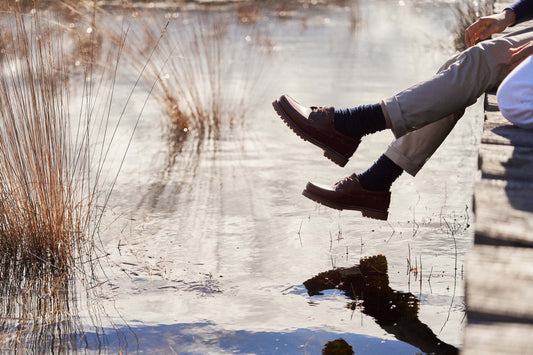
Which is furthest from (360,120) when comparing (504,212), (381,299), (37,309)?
(37,309)

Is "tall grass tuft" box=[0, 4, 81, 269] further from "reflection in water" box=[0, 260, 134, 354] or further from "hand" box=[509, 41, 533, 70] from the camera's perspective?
"hand" box=[509, 41, 533, 70]

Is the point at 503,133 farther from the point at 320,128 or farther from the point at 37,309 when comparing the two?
the point at 37,309

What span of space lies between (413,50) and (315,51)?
0.97m

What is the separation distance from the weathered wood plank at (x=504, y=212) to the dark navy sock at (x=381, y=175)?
1060mm

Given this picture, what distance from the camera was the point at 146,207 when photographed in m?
3.80

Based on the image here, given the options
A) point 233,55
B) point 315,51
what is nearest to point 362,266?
point 233,55

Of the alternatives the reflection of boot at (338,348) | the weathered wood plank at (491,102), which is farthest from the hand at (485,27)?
the reflection of boot at (338,348)

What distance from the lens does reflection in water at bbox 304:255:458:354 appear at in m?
2.43

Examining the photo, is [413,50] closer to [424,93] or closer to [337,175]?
[337,175]

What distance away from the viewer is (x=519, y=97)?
246 cm

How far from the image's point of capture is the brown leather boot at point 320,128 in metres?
2.86

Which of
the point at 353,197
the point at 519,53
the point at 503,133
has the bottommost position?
the point at 353,197

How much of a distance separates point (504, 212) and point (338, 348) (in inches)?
32.5

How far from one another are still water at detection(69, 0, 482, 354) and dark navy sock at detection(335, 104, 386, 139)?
19.6 inches
